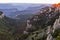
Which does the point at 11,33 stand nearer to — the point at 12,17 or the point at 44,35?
the point at 12,17

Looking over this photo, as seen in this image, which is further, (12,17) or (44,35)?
(12,17)

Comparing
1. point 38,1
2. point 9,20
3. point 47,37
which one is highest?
point 38,1

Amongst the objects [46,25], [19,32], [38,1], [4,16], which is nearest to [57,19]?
[46,25]

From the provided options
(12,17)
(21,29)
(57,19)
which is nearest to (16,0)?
(12,17)

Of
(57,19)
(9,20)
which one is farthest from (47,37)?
(9,20)

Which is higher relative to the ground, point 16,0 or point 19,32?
point 16,0

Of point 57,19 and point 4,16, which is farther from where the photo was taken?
point 4,16

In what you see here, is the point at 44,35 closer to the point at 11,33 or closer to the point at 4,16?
the point at 11,33

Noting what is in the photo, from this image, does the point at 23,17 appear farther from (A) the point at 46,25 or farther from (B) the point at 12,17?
(A) the point at 46,25

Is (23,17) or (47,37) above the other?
(23,17)
